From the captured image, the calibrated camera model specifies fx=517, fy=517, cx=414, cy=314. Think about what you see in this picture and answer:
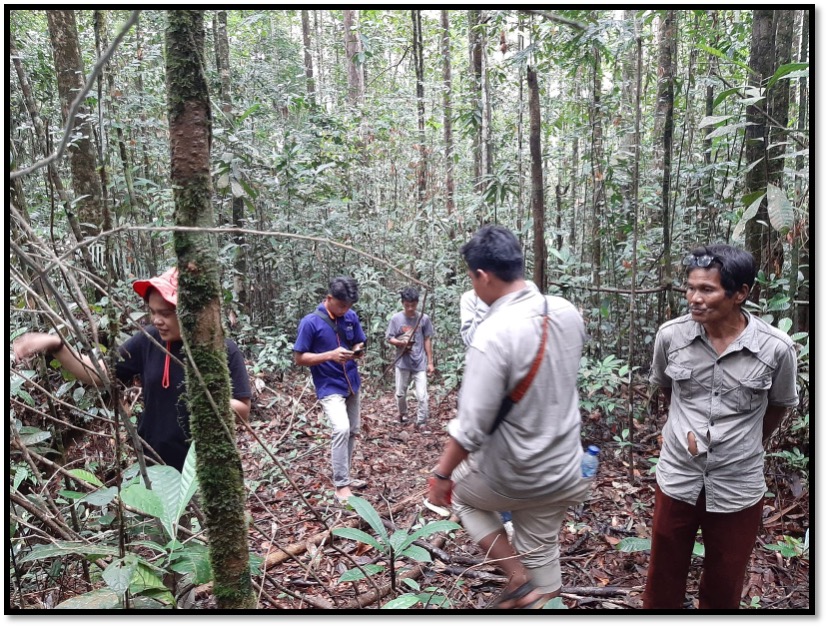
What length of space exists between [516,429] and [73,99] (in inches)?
224

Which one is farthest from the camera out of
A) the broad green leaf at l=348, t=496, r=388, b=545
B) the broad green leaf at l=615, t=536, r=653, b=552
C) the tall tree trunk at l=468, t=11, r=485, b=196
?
the tall tree trunk at l=468, t=11, r=485, b=196

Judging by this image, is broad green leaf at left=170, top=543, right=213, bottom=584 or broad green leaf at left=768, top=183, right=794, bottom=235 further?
broad green leaf at left=768, top=183, right=794, bottom=235

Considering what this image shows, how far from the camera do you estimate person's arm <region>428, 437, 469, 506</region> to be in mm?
2193

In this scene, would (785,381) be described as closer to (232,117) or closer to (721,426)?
(721,426)

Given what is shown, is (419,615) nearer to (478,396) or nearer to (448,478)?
(448,478)

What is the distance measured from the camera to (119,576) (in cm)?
166

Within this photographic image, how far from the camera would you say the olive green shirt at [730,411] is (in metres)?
2.38

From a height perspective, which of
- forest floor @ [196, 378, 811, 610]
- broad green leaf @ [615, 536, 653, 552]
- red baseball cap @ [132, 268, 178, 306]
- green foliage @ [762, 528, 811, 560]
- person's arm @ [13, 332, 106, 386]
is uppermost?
red baseball cap @ [132, 268, 178, 306]

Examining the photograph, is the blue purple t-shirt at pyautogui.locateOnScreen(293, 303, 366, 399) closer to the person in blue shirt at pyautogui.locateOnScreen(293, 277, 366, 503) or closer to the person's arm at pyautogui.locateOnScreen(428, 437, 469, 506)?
the person in blue shirt at pyautogui.locateOnScreen(293, 277, 366, 503)

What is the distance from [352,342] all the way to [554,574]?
8.76 feet

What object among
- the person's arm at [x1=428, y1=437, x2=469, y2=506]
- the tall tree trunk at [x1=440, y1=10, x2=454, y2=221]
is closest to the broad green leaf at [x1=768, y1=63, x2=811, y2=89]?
the person's arm at [x1=428, y1=437, x2=469, y2=506]

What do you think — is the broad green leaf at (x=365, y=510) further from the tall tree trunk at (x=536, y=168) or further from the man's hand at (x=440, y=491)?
the tall tree trunk at (x=536, y=168)

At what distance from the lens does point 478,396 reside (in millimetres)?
2119

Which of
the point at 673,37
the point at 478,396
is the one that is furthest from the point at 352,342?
the point at 673,37
